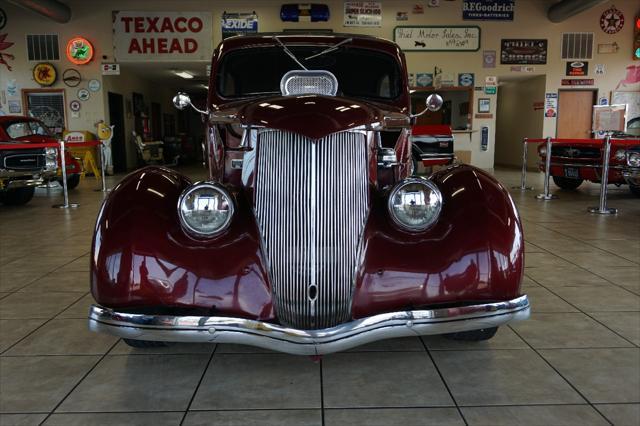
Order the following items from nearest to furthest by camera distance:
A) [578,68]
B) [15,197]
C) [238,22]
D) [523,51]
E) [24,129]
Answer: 1. [15,197]
2. [24,129]
3. [238,22]
4. [523,51]
5. [578,68]

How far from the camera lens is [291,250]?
2.10 meters

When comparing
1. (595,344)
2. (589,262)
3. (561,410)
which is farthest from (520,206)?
(561,410)

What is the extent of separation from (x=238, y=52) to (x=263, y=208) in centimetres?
172

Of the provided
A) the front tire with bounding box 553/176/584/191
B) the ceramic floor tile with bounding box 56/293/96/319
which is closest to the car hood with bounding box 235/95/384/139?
the ceramic floor tile with bounding box 56/293/96/319

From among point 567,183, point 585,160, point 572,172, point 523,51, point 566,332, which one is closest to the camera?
point 566,332

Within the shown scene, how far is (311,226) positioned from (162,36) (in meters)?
13.6

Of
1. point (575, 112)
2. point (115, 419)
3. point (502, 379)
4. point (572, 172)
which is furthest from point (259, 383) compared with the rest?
point (575, 112)

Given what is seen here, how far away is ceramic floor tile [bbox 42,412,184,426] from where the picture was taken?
2.04 metres

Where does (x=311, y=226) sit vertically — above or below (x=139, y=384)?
above

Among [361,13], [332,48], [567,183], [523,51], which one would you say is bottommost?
[567,183]

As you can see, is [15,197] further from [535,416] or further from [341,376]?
[535,416]

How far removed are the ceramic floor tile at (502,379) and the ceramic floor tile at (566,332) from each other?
0.21 m

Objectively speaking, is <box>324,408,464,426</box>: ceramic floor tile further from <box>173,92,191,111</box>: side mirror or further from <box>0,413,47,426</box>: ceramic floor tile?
<box>173,92,191,111</box>: side mirror

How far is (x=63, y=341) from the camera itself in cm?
286
